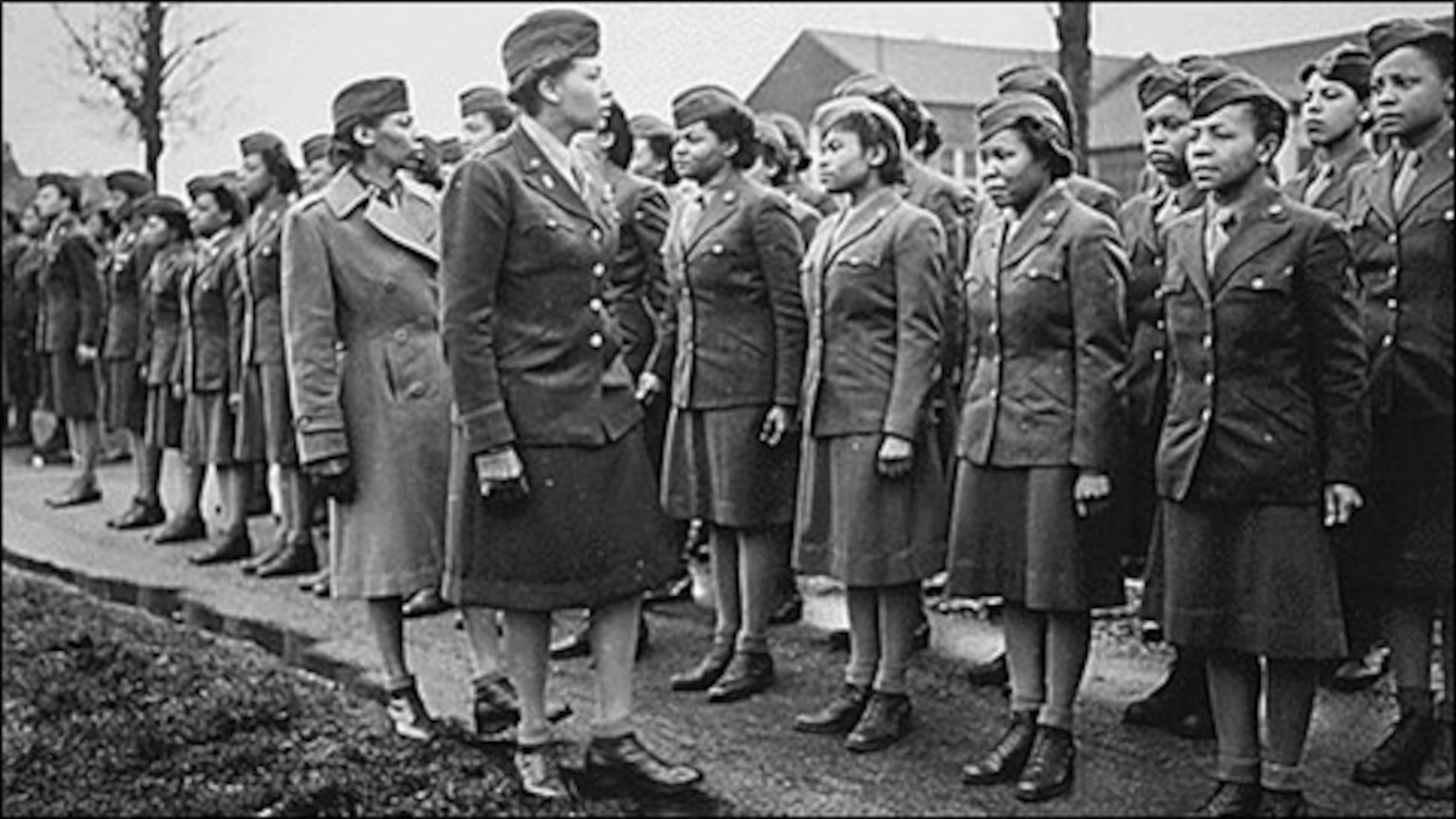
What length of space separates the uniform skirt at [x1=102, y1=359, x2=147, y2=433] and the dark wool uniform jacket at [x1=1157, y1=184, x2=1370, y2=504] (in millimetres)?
7942

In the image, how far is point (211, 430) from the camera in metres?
9.75

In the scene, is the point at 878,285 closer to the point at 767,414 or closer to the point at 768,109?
the point at 767,414

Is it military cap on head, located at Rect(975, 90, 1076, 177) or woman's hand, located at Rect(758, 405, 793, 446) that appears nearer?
military cap on head, located at Rect(975, 90, 1076, 177)

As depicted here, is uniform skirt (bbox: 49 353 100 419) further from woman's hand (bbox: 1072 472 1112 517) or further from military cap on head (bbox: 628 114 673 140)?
woman's hand (bbox: 1072 472 1112 517)

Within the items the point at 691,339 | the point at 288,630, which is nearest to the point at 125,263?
the point at 288,630

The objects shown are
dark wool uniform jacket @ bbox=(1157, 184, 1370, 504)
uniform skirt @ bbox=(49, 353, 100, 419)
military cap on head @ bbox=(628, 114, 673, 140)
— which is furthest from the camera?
uniform skirt @ bbox=(49, 353, 100, 419)

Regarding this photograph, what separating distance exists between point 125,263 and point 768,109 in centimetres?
452

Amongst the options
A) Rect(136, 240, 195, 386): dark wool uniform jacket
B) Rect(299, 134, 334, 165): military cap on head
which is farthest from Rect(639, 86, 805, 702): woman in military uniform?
Rect(136, 240, 195, 386): dark wool uniform jacket

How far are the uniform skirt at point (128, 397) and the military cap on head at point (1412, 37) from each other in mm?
8185

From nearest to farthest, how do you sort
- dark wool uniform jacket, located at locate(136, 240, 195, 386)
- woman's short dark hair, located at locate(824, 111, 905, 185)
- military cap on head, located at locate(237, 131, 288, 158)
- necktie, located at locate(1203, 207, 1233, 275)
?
necktie, located at locate(1203, 207, 1233, 275) < woman's short dark hair, located at locate(824, 111, 905, 185) < military cap on head, located at locate(237, 131, 288, 158) < dark wool uniform jacket, located at locate(136, 240, 195, 386)

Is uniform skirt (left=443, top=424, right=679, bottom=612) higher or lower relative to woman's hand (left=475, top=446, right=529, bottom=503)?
lower

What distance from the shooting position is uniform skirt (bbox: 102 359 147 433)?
437 inches

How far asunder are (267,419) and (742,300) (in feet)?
12.0

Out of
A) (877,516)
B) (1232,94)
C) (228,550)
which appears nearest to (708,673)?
→ (877,516)
